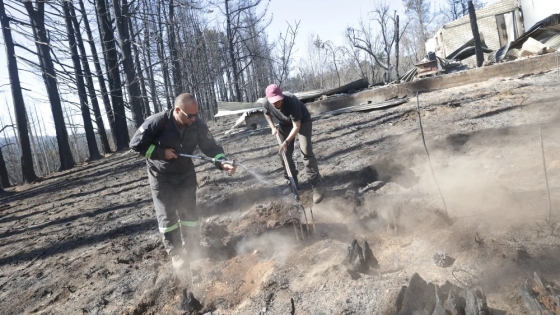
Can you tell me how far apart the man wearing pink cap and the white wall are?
22.8 metres

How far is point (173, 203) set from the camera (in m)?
4.31

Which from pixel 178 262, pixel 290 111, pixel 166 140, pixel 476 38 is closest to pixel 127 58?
pixel 290 111

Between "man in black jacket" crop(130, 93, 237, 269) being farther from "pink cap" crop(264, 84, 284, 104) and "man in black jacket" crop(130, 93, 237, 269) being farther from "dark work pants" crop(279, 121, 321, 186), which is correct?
"dark work pants" crop(279, 121, 321, 186)

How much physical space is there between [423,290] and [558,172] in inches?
109

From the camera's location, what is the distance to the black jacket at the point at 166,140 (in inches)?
158

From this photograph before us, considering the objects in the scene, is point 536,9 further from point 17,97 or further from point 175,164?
point 17,97

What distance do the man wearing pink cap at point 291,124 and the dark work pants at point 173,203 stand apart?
1497mm

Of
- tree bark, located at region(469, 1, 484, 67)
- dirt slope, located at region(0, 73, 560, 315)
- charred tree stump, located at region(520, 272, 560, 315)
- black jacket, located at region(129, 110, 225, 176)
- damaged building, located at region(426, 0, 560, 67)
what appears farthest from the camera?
damaged building, located at region(426, 0, 560, 67)

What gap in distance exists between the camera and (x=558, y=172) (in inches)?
166

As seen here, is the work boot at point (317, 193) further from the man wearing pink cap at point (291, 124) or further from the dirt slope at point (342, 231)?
the dirt slope at point (342, 231)

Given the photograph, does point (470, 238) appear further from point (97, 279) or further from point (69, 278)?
point (69, 278)

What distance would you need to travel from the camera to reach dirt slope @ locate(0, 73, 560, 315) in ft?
10.0

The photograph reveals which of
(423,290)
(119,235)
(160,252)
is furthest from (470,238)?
(119,235)

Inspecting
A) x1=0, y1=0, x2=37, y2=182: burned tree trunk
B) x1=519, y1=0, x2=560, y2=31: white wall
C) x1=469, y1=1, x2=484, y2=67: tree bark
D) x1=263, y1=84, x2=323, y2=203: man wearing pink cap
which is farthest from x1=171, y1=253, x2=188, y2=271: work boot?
x1=519, y1=0, x2=560, y2=31: white wall
